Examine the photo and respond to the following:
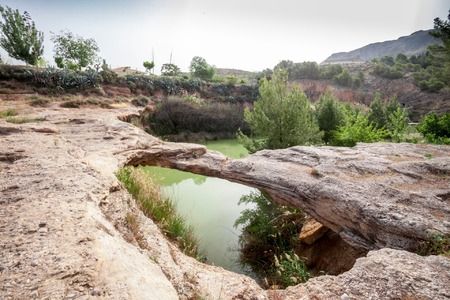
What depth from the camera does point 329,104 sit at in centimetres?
1270

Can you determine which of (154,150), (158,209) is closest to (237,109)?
(154,150)

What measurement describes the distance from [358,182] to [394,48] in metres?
104

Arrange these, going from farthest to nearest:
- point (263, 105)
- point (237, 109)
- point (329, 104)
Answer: point (237, 109) → point (329, 104) → point (263, 105)

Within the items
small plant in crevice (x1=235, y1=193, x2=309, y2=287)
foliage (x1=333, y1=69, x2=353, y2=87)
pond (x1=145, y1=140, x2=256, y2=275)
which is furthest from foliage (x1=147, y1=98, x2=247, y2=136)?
foliage (x1=333, y1=69, x2=353, y2=87)

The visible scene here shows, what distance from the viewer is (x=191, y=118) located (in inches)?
720

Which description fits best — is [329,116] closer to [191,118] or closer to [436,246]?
[191,118]

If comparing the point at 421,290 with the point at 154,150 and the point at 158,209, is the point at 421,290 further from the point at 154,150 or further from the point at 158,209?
the point at 154,150

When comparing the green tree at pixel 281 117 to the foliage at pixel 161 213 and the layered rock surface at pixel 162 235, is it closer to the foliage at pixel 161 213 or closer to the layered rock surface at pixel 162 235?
the layered rock surface at pixel 162 235

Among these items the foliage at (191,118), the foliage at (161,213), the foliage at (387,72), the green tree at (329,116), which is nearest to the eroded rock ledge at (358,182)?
the foliage at (161,213)

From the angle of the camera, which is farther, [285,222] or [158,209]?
[285,222]

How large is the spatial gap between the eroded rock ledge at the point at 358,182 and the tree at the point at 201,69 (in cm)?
2582

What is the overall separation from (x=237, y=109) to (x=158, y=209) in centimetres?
1635

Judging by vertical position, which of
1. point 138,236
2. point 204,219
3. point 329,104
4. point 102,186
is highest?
point 329,104

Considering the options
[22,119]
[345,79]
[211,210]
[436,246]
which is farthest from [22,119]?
[345,79]
